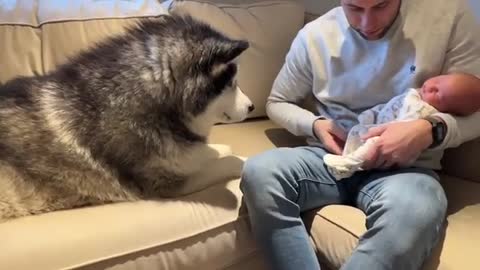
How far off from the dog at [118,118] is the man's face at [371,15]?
Result: 310mm

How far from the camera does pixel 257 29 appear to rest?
2102 mm

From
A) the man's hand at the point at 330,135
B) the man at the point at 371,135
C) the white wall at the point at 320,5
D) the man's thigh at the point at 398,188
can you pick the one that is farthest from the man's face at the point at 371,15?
the white wall at the point at 320,5

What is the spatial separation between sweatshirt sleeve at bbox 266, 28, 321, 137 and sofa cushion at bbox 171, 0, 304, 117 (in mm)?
250

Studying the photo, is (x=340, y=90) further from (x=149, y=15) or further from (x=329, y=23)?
(x=149, y=15)

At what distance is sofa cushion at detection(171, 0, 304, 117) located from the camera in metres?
2.03

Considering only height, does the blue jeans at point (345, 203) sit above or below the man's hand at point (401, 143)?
below

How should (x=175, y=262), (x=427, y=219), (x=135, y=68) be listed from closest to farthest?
(x=427, y=219)
(x=175, y=262)
(x=135, y=68)

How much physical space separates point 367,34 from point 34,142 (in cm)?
95

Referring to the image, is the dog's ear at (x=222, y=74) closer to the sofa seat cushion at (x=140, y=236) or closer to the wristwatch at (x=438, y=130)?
the sofa seat cushion at (x=140, y=236)

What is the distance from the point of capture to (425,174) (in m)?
1.37

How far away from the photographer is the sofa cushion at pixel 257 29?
203 cm

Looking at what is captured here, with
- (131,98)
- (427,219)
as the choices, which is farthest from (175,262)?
(427,219)

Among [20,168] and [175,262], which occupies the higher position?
[20,168]

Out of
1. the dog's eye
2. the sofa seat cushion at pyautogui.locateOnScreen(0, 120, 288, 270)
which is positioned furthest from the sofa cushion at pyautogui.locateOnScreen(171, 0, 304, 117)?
the sofa seat cushion at pyautogui.locateOnScreen(0, 120, 288, 270)
